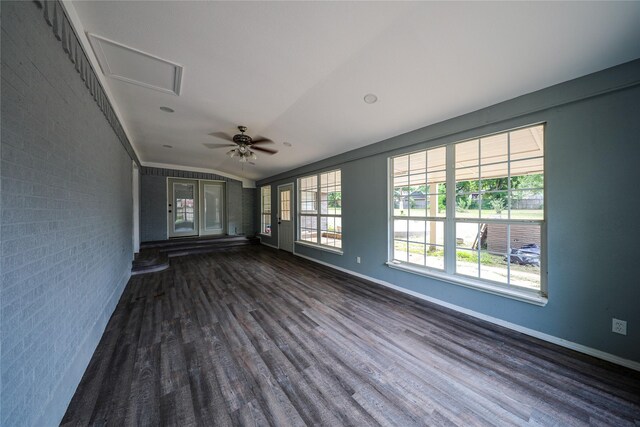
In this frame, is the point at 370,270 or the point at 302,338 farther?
the point at 370,270

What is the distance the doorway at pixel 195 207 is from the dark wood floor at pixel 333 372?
4901mm

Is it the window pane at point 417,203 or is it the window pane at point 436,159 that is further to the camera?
the window pane at point 417,203

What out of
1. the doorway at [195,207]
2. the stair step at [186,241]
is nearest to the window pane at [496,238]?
the stair step at [186,241]

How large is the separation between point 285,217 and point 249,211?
2.38m

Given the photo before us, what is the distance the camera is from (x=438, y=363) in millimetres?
1826

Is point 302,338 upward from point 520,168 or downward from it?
downward

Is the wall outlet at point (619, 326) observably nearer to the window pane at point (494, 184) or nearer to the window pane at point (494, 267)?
the window pane at point (494, 267)

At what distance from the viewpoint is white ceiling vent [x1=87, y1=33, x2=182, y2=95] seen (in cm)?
186

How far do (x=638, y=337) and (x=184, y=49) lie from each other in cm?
442

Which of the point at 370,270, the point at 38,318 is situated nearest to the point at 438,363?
the point at 370,270

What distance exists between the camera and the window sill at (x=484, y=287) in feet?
7.14

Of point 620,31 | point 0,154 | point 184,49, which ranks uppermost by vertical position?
point 184,49

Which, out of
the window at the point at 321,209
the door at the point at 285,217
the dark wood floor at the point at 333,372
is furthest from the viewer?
the door at the point at 285,217

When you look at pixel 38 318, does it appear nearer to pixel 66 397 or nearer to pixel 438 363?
pixel 66 397
